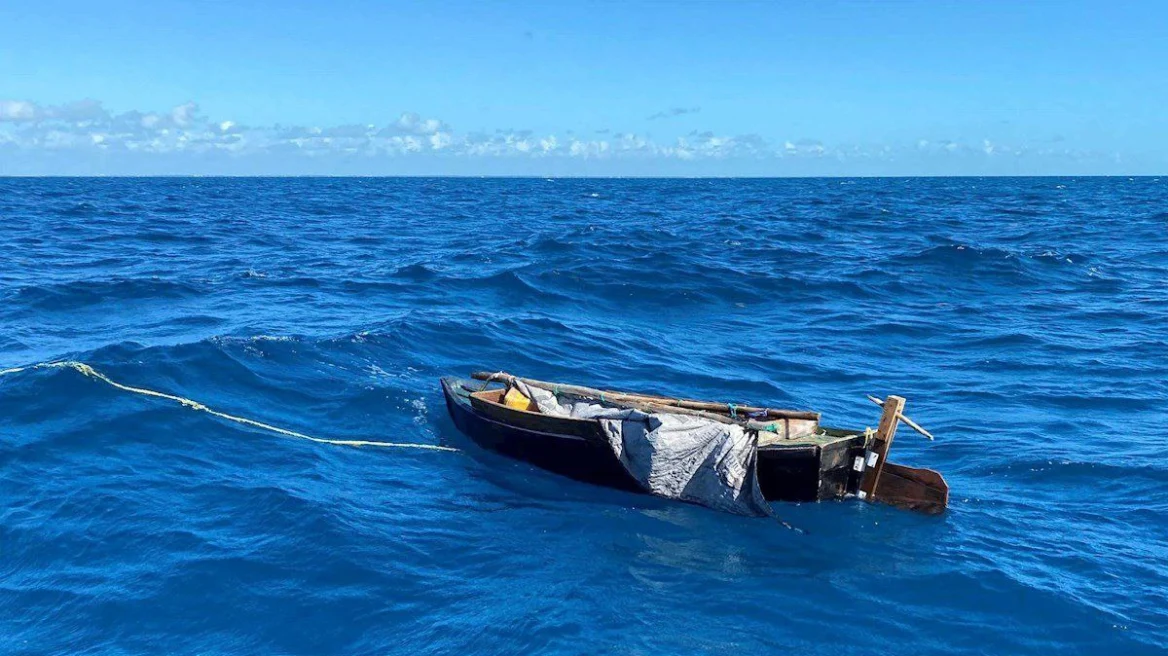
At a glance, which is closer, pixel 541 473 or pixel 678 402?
pixel 541 473

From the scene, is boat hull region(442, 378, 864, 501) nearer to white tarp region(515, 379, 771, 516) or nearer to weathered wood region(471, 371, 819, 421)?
white tarp region(515, 379, 771, 516)

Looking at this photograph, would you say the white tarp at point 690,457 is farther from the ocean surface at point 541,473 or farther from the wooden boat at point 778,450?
the ocean surface at point 541,473

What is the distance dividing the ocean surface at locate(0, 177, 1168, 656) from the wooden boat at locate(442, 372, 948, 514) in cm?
35

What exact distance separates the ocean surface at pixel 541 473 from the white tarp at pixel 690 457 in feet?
1.25

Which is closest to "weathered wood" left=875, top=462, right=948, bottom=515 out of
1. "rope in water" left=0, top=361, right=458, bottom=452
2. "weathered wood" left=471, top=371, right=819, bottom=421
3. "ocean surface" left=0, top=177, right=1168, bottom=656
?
"ocean surface" left=0, top=177, right=1168, bottom=656

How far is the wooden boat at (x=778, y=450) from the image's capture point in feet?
45.8

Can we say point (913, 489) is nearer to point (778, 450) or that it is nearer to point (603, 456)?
point (778, 450)

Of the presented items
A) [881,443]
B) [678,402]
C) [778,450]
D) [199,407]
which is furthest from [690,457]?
[199,407]

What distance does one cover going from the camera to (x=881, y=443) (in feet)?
46.1

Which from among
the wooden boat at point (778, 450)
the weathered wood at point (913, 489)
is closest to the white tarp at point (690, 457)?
the wooden boat at point (778, 450)

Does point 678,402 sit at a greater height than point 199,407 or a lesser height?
greater

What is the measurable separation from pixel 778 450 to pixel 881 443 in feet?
5.44

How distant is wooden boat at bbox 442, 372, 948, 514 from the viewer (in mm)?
13945

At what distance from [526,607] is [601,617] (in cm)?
98
